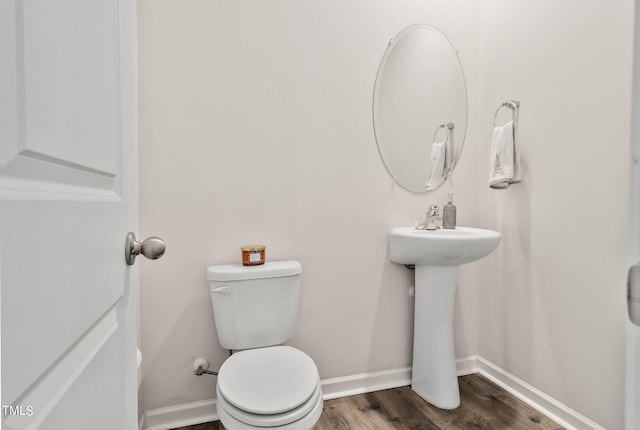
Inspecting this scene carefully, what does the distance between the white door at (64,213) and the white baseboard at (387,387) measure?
3.61ft

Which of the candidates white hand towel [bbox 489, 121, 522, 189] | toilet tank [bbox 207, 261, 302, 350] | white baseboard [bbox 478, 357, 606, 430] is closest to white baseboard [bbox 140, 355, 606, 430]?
white baseboard [bbox 478, 357, 606, 430]

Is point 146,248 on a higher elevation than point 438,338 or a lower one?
higher

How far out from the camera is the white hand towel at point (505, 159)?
1746 mm

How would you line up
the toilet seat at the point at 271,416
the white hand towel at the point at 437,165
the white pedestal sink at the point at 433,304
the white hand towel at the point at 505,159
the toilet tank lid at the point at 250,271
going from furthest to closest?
the white hand towel at the point at 437,165
the white hand towel at the point at 505,159
the white pedestal sink at the point at 433,304
the toilet tank lid at the point at 250,271
the toilet seat at the point at 271,416

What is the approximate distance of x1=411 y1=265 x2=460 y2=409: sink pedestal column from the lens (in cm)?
172

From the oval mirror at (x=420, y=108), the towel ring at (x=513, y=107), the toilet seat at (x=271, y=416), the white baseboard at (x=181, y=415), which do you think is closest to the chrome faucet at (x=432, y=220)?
the oval mirror at (x=420, y=108)

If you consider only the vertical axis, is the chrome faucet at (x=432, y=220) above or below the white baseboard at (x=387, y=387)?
above

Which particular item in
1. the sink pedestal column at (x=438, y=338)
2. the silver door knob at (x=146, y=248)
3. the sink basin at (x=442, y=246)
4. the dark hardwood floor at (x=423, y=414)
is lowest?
the dark hardwood floor at (x=423, y=414)

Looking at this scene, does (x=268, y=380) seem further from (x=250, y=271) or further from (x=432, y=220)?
(x=432, y=220)

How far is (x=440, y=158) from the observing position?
2006 millimetres

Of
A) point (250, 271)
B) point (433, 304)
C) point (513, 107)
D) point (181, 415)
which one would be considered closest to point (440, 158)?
point (513, 107)

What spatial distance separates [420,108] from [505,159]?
1.73 ft

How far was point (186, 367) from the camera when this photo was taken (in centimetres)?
160

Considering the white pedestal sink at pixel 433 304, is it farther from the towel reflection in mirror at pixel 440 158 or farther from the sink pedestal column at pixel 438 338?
the towel reflection in mirror at pixel 440 158
